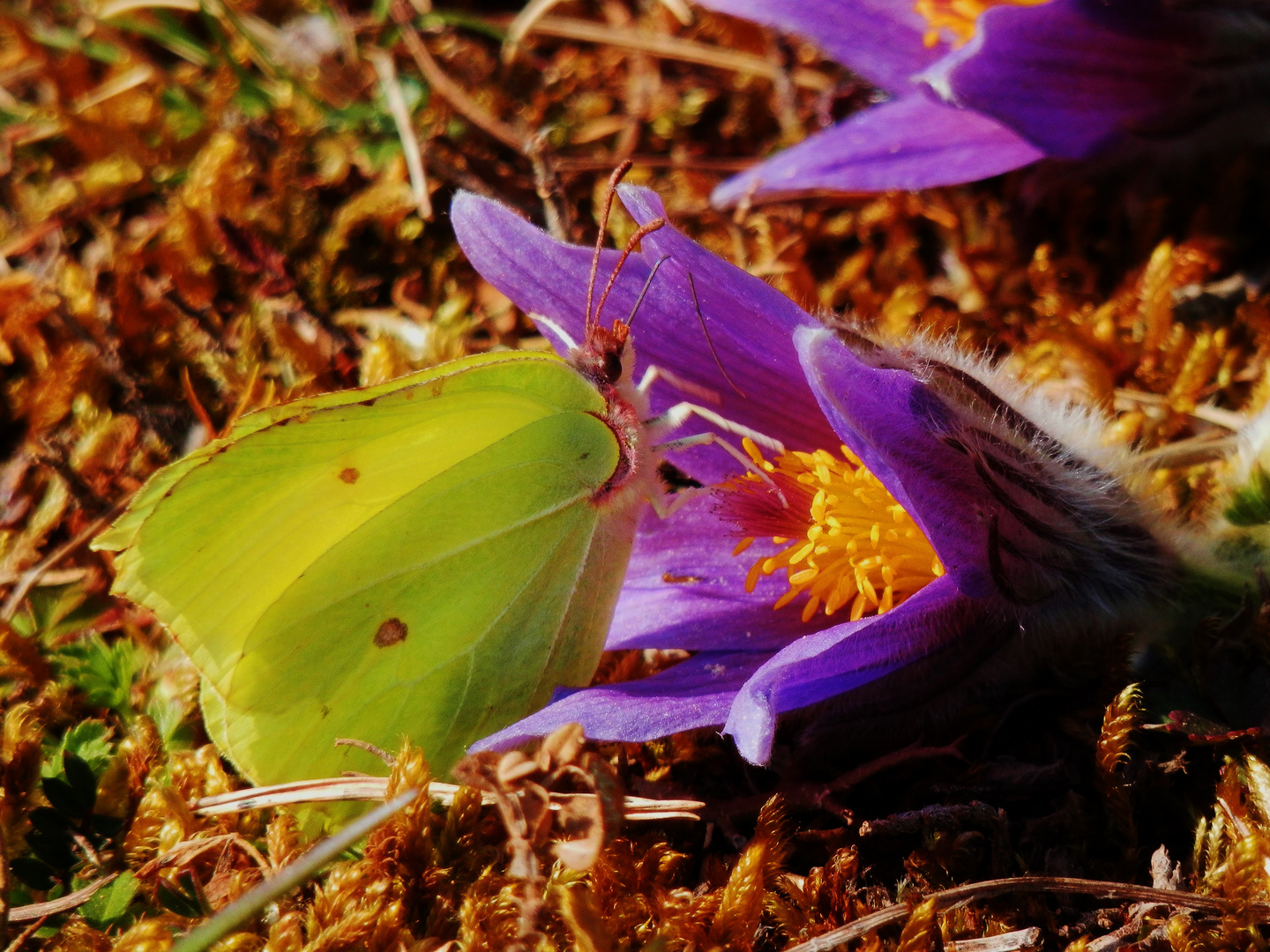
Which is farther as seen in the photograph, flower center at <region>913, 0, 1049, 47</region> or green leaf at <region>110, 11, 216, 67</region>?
green leaf at <region>110, 11, 216, 67</region>

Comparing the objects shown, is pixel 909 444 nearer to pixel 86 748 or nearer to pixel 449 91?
pixel 86 748

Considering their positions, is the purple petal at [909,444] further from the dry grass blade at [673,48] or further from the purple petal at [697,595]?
the dry grass blade at [673,48]

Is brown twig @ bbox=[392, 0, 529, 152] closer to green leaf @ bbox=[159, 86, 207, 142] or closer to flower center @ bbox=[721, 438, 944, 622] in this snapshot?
green leaf @ bbox=[159, 86, 207, 142]

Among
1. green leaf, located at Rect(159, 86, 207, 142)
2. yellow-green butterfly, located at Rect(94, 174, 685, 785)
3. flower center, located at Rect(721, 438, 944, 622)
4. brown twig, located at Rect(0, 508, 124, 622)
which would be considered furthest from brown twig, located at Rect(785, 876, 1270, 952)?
green leaf, located at Rect(159, 86, 207, 142)

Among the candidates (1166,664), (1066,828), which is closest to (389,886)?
(1066,828)

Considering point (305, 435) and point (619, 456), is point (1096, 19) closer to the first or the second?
point (619, 456)

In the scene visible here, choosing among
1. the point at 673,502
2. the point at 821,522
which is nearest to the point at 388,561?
the point at 673,502
